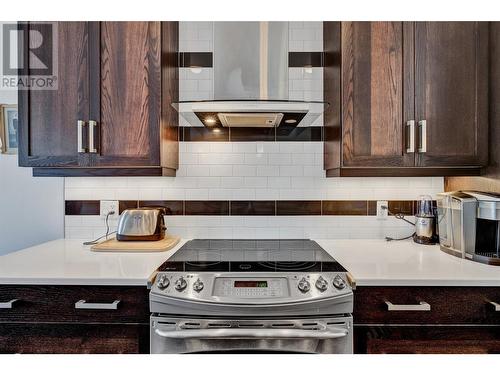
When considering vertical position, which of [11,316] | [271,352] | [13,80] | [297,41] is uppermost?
[297,41]

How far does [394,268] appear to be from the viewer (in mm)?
1540

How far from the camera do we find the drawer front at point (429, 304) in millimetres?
1413

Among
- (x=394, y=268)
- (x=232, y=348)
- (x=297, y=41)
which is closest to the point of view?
(x=232, y=348)

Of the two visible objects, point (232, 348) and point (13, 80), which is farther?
point (13, 80)

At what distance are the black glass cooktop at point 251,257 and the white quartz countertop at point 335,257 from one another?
0.08 meters

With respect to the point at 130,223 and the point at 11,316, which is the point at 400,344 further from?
the point at 11,316

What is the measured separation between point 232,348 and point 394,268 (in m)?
0.78

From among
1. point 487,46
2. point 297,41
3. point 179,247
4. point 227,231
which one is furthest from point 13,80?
point 487,46

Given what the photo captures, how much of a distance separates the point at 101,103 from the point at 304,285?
135 centimetres

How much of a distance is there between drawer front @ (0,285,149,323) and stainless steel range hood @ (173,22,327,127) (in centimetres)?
91

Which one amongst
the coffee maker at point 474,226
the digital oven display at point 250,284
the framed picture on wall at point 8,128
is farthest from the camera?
the framed picture on wall at point 8,128

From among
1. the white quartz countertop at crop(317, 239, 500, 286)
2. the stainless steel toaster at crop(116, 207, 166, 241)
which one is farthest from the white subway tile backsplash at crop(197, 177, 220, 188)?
the white quartz countertop at crop(317, 239, 500, 286)

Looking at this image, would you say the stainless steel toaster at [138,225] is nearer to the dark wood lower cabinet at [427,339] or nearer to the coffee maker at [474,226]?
the dark wood lower cabinet at [427,339]

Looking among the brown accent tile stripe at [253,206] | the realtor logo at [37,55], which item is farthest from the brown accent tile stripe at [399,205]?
the realtor logo at [37,55]
